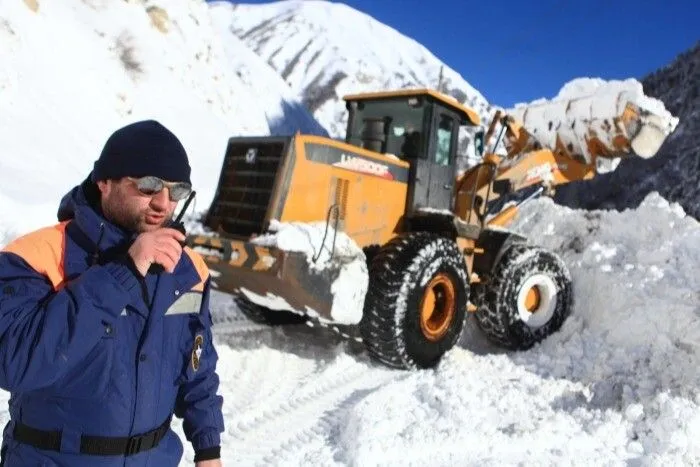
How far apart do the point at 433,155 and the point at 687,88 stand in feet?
35.8

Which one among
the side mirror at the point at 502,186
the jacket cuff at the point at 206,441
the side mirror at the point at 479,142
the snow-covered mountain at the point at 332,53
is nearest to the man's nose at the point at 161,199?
the jacket cuff at the point at 206,441

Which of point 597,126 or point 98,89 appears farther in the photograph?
point 98,89

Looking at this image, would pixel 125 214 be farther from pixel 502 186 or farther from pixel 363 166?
pixel 502 186

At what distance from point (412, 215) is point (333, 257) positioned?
144 cm

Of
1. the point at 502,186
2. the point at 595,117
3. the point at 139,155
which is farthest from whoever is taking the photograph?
the point at 595,117

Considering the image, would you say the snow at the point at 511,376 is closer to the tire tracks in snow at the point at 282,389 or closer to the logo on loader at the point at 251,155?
the tire tracks in snow at the point at 282,389

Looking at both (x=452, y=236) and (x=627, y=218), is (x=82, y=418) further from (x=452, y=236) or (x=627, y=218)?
(x=627, y=218)

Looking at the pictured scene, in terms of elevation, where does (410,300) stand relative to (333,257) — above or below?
below

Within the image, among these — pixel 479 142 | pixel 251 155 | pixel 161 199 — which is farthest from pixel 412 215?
pixel 161 199

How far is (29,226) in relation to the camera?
7184 millimetres

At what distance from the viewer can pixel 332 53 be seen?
173 ft

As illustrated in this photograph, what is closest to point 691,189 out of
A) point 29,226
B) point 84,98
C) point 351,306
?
point 351,306

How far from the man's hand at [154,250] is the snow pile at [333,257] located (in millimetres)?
2687

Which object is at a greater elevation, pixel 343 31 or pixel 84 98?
pixel 343 31
